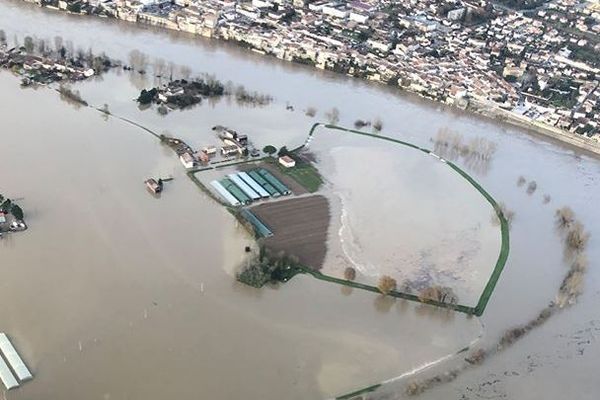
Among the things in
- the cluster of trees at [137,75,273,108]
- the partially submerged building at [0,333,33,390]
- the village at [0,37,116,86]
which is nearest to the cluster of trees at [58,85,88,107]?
the village at [0,37,116,86]

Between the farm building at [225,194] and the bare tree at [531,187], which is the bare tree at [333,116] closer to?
the farm building at [225,194]

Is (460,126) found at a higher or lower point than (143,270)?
higher

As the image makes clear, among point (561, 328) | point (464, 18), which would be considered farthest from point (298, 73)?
Result: point (561, 328)

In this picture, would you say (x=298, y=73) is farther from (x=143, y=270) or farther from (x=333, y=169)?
(x=143, y=270)

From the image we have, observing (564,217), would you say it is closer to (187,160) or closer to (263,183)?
(263,183)

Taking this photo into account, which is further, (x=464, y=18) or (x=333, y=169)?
(x=464, y=18)

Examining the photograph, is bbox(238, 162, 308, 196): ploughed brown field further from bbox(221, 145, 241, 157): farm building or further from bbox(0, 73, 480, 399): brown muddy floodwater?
bbox(0, 73, 480, 399): brown muddy floodwater
